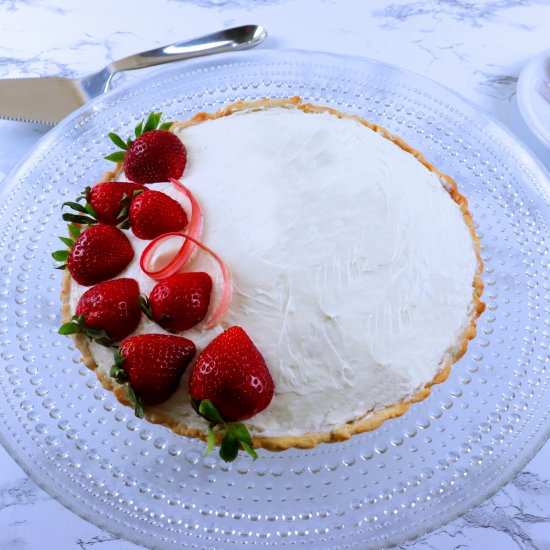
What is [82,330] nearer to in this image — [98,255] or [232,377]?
[98,255]

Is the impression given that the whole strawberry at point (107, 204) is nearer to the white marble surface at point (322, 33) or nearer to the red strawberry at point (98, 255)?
the red strawberry at point (98, 255)

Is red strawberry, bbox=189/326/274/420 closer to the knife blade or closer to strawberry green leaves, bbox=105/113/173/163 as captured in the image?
strawberry green leaves, bbox=105/113/173/163

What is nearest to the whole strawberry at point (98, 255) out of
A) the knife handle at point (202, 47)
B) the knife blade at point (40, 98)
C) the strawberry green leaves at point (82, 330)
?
the strawberry green leaves at point (82, 330)

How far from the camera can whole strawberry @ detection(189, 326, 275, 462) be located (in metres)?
1.36

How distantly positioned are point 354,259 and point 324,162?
0.27 m

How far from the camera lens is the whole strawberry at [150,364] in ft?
4.61

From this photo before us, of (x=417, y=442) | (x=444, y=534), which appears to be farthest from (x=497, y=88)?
(x=444, y=534)

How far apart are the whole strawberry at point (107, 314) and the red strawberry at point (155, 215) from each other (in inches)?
5.6

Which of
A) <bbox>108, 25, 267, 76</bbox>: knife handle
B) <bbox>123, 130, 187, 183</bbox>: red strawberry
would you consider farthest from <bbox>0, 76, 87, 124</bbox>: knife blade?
<bbox>123, 130, 187, 183</bbox>: red strawberry

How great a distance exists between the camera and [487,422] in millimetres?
1639

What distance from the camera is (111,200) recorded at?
5.43 ft

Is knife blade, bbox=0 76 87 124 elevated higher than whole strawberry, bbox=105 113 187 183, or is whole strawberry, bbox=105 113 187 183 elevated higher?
whole strawberry, bbox=105 113 187 183

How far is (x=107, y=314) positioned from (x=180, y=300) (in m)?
0.17

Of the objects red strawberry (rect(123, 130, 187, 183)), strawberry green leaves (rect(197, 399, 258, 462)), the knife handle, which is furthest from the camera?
the knife handle
